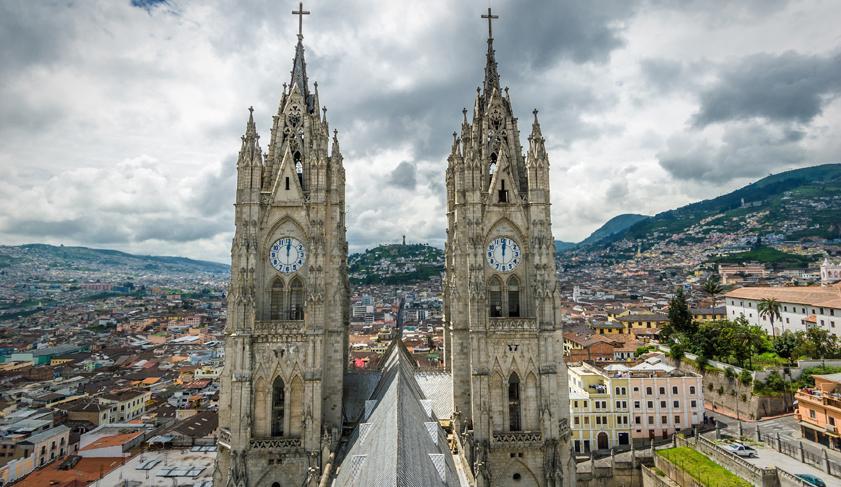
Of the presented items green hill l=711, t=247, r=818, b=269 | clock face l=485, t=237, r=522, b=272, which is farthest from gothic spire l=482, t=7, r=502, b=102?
green hill l=711, t=247, r=818, b=269

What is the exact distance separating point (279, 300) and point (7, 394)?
3146 inches

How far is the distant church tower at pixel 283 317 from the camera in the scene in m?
25.4

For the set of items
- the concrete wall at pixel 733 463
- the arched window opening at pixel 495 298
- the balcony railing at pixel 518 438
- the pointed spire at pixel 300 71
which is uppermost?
the pointed spire at pixel 300 71

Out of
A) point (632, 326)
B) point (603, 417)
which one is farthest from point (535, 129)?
point (632, 326)

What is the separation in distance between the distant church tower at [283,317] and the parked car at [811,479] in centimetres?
3564

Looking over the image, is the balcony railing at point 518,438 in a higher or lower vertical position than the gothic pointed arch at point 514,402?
lower

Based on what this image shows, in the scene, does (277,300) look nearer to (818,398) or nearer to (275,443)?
(275,443)

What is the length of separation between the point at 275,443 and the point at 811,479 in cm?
3948

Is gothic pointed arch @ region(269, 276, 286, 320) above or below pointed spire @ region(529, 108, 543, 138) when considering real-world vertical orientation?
below

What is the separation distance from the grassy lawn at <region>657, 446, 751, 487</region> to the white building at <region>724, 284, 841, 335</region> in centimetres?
3918

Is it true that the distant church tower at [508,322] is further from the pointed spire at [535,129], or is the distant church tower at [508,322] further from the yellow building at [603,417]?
the yellow building at [603,417]

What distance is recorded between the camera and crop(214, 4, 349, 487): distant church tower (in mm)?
25422

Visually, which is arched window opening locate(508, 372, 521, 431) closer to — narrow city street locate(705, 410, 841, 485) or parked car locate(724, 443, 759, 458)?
narrow city street locate(705, 410, 841, 485)

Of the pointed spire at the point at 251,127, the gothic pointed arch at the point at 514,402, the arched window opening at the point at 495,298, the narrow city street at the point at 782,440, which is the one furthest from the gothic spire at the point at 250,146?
the narrow city street at the point at 782,440
